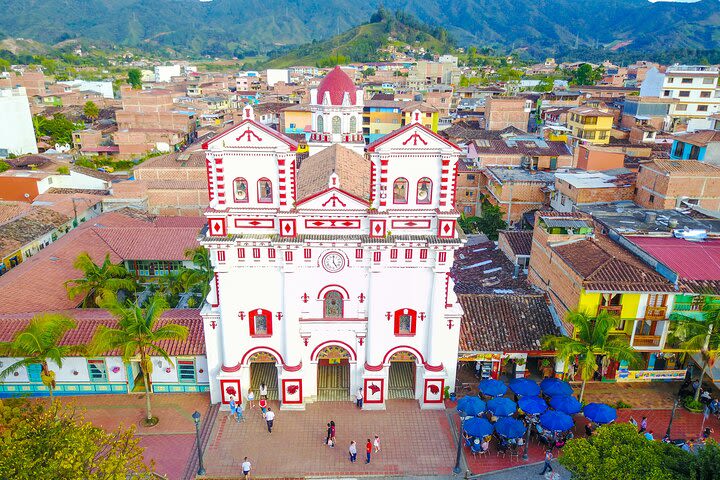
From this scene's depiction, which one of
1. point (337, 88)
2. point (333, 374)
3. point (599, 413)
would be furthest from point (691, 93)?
point (333, 374)

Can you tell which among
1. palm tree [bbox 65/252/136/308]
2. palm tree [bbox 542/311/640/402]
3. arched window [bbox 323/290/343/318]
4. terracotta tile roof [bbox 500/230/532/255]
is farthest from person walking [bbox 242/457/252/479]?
terracotta tile roof [bbox 500/230/532/255]

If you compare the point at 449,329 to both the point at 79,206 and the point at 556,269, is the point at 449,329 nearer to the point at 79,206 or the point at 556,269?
the point at 556,269

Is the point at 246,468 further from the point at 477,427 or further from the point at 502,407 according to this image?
the point at 502,407

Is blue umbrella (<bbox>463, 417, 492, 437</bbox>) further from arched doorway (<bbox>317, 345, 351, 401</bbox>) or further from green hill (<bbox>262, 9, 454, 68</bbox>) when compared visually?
green hill (<bbox>262, 9, 454, 68</bbox>)

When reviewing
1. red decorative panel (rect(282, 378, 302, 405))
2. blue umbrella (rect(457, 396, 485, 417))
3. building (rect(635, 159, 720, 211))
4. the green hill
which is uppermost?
the green hill

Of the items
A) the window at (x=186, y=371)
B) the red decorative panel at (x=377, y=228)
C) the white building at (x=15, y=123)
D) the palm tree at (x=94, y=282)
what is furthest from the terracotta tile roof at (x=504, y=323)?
the white building at (x=15, y=123)
